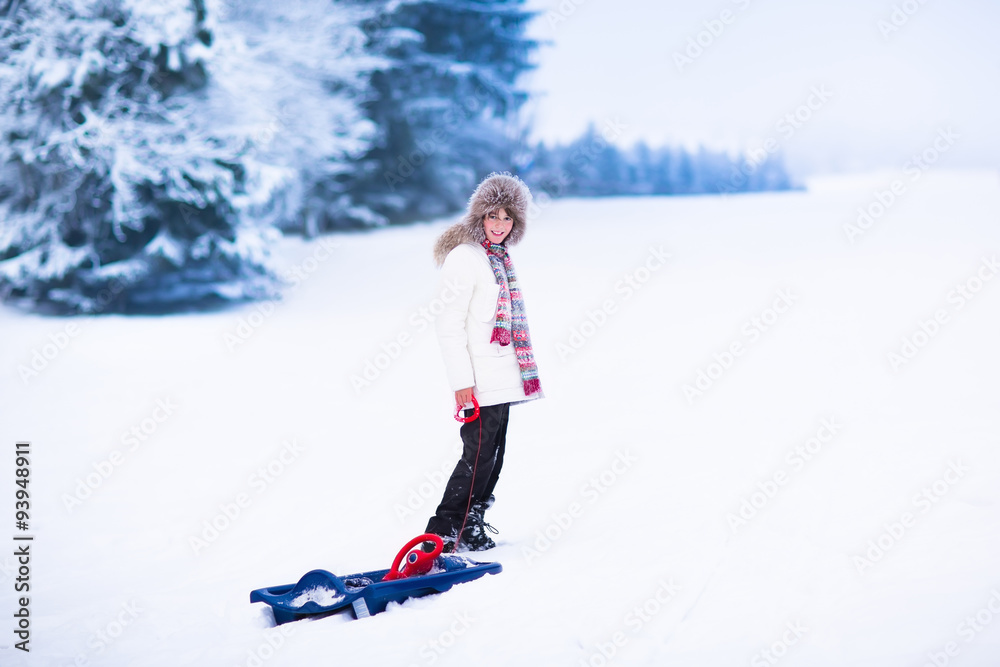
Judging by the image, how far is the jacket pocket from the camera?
2656mm

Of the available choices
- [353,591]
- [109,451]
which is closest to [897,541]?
[353,591]

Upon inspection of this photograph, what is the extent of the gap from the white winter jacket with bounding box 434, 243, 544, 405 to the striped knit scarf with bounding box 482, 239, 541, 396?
2cm

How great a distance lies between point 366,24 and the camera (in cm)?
1366

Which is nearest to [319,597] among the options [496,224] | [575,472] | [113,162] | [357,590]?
[357,590]

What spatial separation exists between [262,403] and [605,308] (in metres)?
4.11

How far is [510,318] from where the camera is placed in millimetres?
2730

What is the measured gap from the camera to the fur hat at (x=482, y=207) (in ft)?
8.87

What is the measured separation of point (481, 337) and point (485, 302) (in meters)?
0.13

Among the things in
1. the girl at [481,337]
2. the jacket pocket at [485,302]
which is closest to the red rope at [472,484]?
the girl at [481,337]

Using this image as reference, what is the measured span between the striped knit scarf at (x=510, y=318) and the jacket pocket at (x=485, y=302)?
24 millimetres

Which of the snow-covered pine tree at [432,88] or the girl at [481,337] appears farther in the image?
the snow-covered pine tree at [432,88]

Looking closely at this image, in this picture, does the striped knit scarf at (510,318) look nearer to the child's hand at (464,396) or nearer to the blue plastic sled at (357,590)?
the child's hand at (464,396)

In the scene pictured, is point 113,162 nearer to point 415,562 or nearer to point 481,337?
point 481,337

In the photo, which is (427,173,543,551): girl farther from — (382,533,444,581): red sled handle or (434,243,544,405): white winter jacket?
(382,533,444,581): red sled handle
